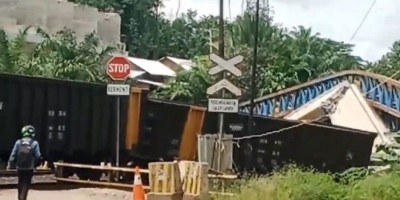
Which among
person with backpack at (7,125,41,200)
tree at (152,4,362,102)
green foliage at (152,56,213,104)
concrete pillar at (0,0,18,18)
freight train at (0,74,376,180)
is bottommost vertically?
person with backpack at (7,125,41,200)

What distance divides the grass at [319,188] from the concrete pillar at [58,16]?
4415cm

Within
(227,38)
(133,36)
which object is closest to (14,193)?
(227,38)

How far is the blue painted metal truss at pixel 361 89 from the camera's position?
118 ft

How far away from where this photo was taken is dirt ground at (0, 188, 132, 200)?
1706 centimetres

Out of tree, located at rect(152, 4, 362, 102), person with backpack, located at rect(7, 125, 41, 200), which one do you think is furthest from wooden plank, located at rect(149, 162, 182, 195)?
tree, located at rect(152, 4, 362, 102)

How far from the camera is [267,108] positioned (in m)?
41.1

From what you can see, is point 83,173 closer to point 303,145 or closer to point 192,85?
point 303,145

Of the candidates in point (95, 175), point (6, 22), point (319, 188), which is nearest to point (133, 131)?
point (95, 175)

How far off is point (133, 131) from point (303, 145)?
15.3ft

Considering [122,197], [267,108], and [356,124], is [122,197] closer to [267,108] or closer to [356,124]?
[356,124]

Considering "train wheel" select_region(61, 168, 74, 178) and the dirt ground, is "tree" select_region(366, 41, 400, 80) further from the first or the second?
the dirt ground

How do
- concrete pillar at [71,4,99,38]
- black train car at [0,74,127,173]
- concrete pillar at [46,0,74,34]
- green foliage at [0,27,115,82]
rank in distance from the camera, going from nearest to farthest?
black train car at [0,74,127,173]
green foliage at [0,27,115,82]
concrete pillar at [46,0,74,34]
concrete pillar at [71,4,99,38]

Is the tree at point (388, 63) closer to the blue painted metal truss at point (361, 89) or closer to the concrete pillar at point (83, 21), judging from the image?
the blue painted metal truss at point (361, 89)

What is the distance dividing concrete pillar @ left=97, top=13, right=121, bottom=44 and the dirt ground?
144 feet
